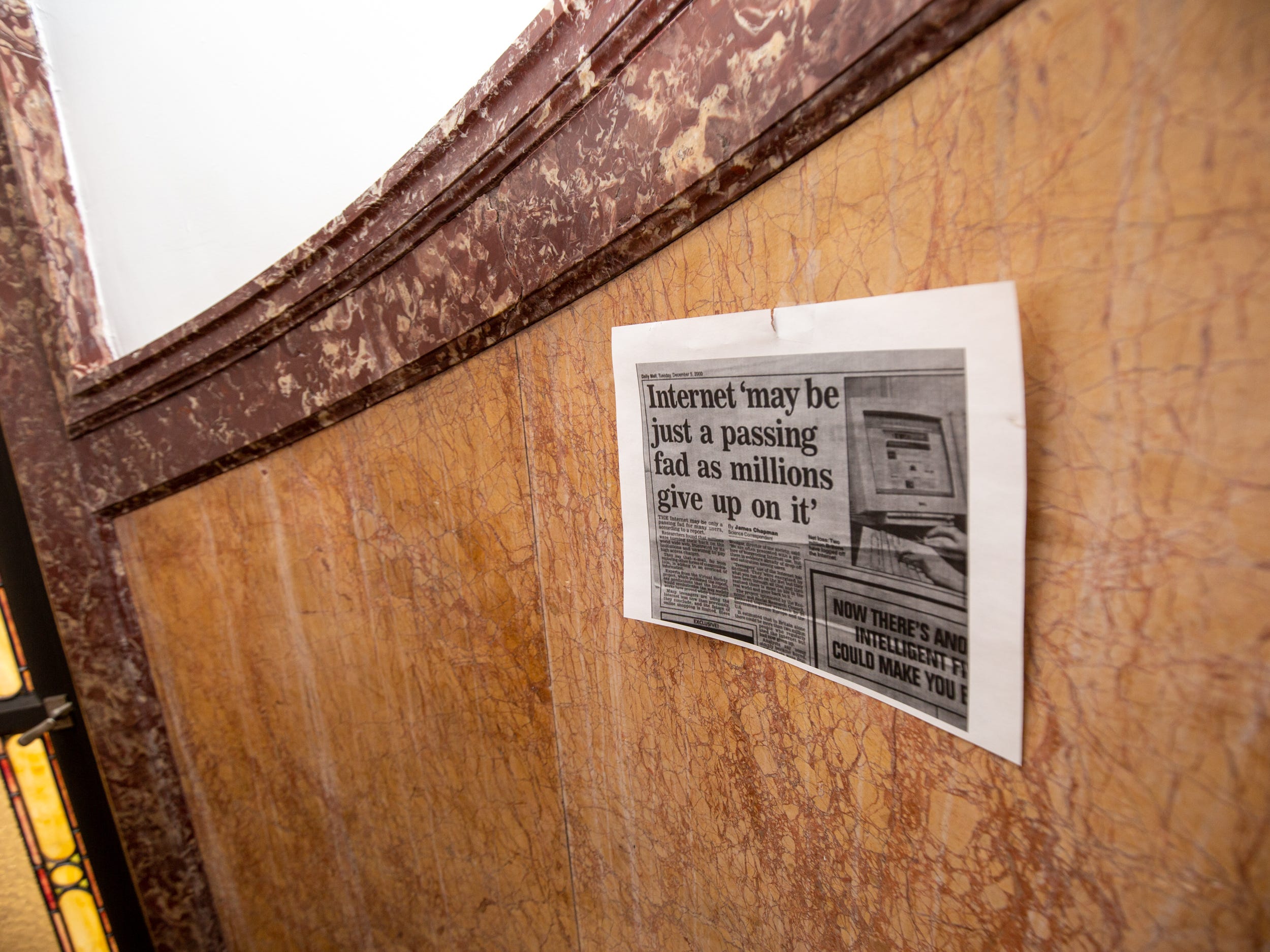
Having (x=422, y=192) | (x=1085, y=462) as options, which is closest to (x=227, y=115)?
(x=422, y=192)

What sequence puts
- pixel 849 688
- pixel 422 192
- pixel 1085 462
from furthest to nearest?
pixel 422 192 → pixel 849 688 → pixel 1085 462

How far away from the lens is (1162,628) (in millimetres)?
322

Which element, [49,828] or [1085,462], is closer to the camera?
[1085,462]

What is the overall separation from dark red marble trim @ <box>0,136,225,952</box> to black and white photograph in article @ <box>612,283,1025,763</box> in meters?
0.98

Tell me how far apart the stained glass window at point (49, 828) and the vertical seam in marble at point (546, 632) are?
0.97 m

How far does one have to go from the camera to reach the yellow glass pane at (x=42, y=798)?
40.6 inches

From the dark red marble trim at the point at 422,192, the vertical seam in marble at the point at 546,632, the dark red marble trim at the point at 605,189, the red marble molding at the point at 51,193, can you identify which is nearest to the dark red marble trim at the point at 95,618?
the red marble molding at the point at 51,193

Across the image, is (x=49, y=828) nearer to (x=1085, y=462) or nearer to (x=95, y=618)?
(x=95, y=618)

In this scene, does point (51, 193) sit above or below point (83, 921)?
above

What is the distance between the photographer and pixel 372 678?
32.7 inches

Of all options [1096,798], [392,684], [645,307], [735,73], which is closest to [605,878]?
[392,684]

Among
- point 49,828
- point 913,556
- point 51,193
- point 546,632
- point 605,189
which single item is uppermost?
point 51,193

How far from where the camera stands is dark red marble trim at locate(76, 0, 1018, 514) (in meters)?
0.37

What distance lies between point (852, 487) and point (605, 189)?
1.02 ft
